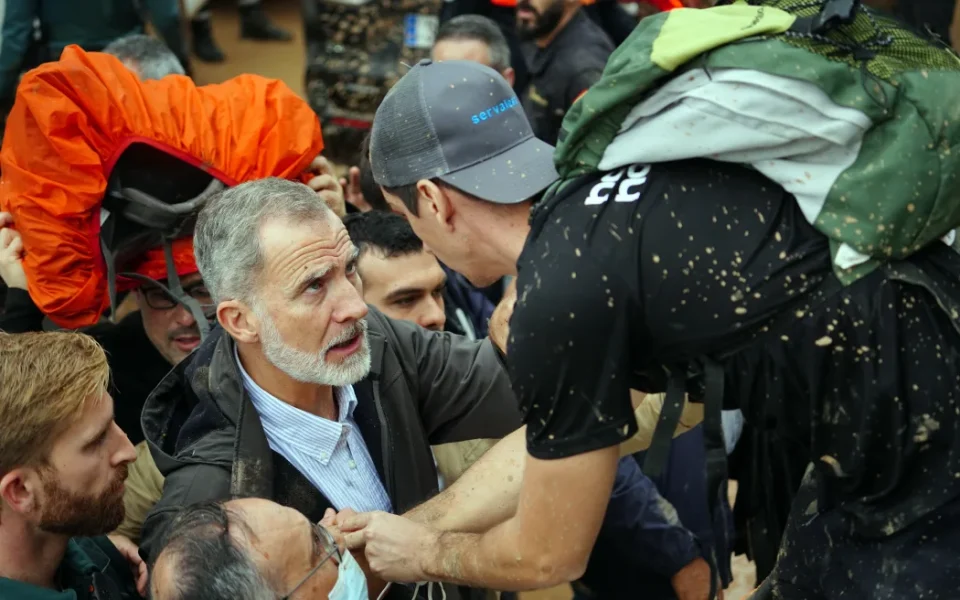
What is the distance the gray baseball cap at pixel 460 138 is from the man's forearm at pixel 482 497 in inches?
27.4

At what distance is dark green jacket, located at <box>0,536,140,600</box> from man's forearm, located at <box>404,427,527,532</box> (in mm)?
665

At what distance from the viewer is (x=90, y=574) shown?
2455 mm

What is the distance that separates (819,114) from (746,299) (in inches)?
13.0

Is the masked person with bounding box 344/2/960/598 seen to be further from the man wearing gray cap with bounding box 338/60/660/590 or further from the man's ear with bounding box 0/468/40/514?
the man's ear with bounding box 0/468/40/514

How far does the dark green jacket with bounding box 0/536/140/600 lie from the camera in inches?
90.3

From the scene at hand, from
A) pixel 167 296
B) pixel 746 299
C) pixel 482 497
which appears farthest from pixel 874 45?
pixel 167 296

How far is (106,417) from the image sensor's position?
96.3 inches

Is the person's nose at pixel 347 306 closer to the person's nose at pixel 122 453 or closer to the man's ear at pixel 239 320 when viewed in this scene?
the man's ear at pixel 239 320

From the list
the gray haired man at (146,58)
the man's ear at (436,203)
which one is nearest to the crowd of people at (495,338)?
the man's ear at (436,203)

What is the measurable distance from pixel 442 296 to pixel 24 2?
3.59m

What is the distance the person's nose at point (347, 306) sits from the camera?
2744 mm

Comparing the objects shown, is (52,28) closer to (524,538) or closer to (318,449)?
(318,449)

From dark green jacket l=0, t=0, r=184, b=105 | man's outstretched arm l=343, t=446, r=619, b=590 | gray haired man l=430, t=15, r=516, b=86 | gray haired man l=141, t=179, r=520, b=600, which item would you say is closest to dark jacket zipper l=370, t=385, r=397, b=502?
gray haired man l=141, t=179, r=520, b=600

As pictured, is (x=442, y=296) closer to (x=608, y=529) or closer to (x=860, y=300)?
(x=608, y=529)
